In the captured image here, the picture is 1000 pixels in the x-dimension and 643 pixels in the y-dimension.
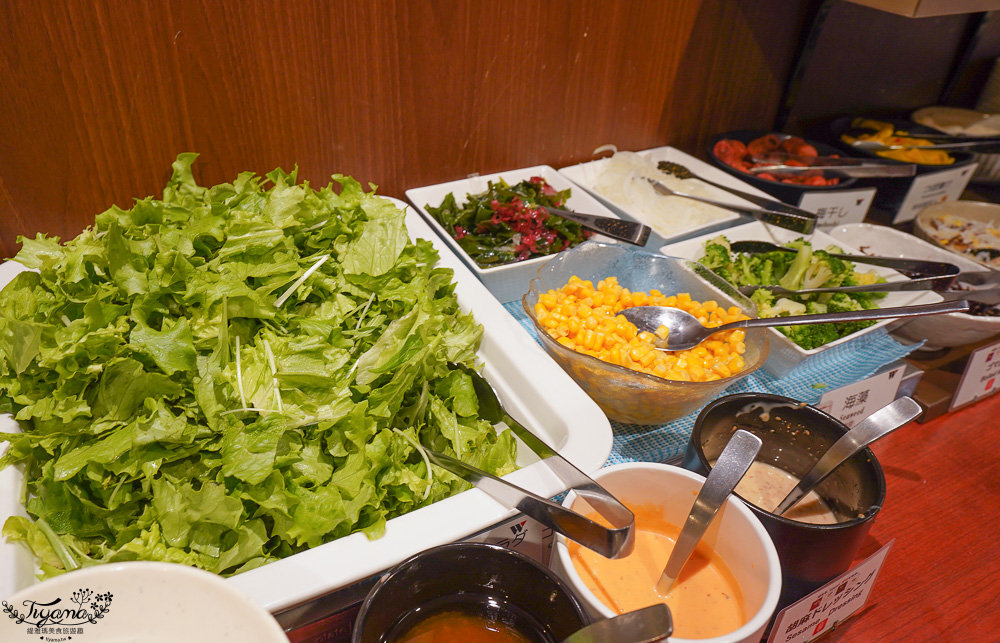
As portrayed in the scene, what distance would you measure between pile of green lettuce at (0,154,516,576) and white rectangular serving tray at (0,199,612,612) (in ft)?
0.12

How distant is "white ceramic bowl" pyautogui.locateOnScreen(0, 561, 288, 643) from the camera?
0.63 metres

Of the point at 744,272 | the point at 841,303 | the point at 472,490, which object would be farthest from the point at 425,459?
the point at 841,303

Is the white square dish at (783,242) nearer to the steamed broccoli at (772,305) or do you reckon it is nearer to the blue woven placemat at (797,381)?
the blue woven placemat at (797,381)

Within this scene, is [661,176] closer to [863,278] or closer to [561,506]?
[863,278]

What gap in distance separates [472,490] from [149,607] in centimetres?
48

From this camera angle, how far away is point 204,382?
980 mm

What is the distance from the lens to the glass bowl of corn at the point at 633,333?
4.20ft

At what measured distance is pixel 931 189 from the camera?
93.5 inches

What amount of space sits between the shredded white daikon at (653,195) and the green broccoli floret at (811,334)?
0.50m

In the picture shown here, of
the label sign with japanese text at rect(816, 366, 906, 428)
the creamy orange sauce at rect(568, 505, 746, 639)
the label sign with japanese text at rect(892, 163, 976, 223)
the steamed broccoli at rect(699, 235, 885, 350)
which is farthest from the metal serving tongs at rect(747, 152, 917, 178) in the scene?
the creamy orange sauce at rect(568, 505, 746, 639)

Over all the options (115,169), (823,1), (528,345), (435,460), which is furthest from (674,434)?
(823,1)

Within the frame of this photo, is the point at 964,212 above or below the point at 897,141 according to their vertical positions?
below

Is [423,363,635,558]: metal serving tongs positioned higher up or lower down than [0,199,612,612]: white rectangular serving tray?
higher up

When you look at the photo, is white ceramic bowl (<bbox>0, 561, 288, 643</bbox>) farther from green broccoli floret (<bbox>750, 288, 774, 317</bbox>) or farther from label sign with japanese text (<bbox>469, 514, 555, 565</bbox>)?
green broccoli floret (<bbox>750, 288, 774, 317</bbox>)
